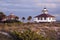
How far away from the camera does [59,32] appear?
26000 millimetres

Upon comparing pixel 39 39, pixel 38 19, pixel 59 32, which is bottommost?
pixel 38 19

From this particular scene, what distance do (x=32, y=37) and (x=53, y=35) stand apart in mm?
4555

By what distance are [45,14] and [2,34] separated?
3129 centimetres

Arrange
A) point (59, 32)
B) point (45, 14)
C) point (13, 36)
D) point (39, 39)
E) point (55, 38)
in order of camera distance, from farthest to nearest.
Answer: point (45, 14) → point (59, 32) → point (55, 38) → point (13, 36) → point (39, 39)

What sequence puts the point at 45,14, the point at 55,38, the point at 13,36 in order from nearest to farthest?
1. the point at 13,36
2. the point at 55,38
3. the point at 45,14

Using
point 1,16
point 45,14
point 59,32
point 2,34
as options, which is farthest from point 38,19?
point 2,34

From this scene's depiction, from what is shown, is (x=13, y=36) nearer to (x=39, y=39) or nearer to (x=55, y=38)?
(x=39, y=39)

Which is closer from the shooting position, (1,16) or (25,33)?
(25,33)

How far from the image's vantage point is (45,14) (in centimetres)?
5256

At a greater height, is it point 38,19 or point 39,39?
point 39,39

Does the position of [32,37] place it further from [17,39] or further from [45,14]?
[45,14]

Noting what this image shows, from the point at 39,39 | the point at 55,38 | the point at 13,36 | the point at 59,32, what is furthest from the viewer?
the point at 59,32

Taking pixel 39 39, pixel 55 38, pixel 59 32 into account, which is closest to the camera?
pixel 39 39

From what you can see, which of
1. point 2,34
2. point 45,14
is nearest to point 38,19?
point 45,14
